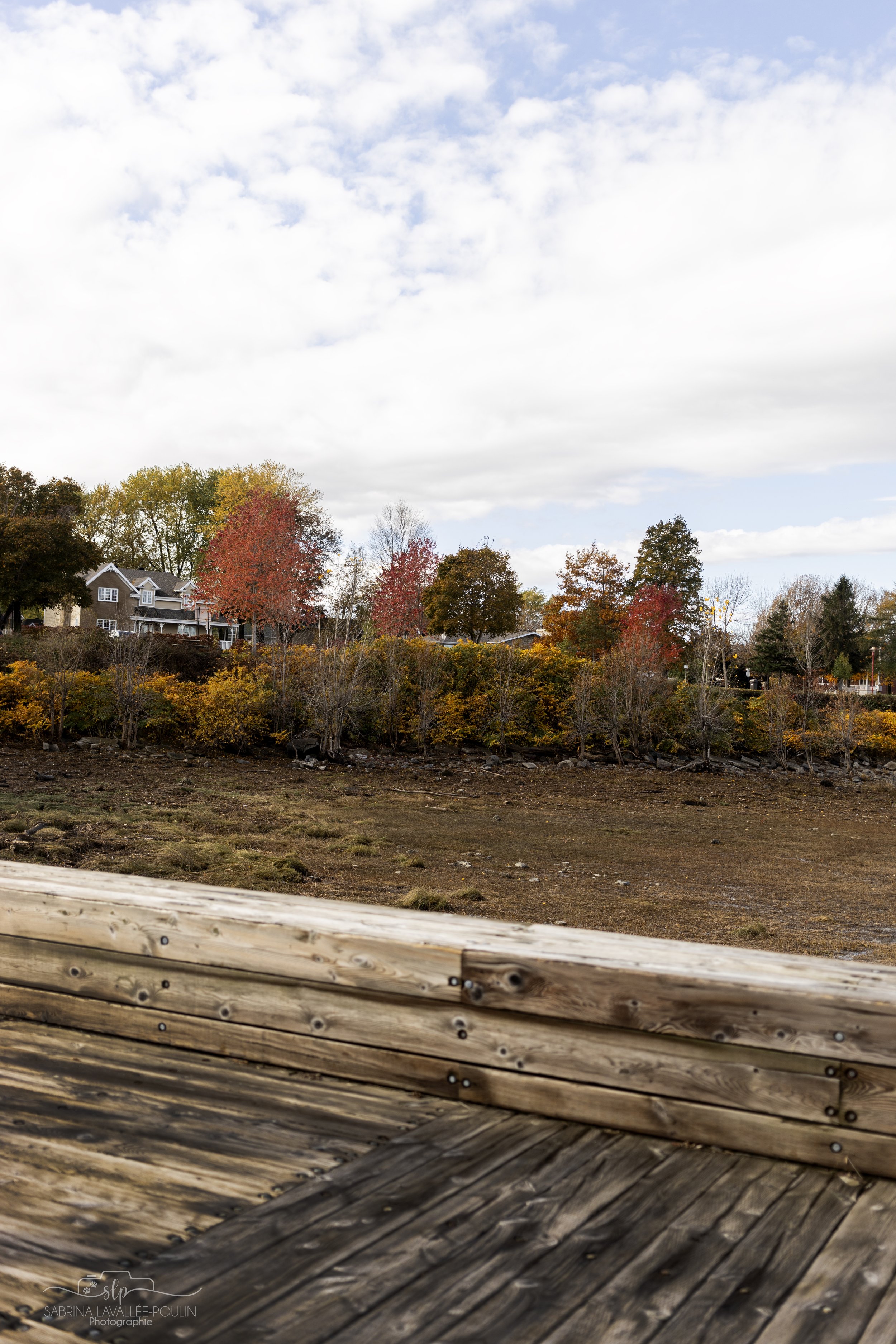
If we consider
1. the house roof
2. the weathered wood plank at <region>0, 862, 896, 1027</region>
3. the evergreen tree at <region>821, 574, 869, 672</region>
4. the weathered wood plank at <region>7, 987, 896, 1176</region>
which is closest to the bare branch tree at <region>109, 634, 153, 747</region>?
the weathered wood plank at <region>0, 862, 896, 1027</region>

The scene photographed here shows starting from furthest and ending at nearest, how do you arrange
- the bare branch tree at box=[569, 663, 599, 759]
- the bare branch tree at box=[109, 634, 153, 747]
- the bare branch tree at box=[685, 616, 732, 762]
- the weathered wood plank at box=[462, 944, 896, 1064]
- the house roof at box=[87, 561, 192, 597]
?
the house roof at box=[87, 561, 192, 597] < the bare branch tree at box=[685, 616, 732, 762] < the bare branch tree at box=[569, 663, 599, 759] < the bare branch tree at box=[109, 634, 153, 747] < the weathered wood plank at box=[462, 944, 896, 1064]

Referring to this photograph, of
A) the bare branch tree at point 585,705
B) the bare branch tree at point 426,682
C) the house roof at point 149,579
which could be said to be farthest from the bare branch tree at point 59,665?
the house roof at point 149,579

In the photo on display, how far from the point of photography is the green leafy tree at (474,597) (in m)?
42.8

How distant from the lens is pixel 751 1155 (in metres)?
2.32

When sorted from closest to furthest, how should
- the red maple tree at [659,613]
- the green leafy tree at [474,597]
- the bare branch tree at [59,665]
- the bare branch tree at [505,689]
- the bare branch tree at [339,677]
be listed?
the bare branch tree at [59,665] → the bare branch tree at [339,677] → the bare branch tree at [505,689] → the red maple tree at [659,613] → the green leafy tree at [474,597]

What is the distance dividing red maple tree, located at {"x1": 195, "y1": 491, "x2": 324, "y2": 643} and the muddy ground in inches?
541

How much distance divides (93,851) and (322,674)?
9.96 m

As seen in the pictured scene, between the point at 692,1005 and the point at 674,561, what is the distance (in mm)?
48735

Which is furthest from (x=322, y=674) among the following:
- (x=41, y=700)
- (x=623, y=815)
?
(x=623, y=815)

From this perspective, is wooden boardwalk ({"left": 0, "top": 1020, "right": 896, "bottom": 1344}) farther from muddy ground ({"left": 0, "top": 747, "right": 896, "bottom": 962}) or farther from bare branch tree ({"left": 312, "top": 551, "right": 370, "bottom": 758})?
bare branch tree ({"left": 312, "top": 551, "right": 370, "bottom": 758})

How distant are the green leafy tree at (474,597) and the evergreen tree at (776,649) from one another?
38.4 ft

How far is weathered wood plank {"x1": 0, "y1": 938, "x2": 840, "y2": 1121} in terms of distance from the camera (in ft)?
7.40

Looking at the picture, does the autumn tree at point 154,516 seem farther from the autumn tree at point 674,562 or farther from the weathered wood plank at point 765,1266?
the weathered wood plank at point 765,1266

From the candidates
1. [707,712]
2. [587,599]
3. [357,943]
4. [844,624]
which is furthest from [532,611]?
[357,943]
